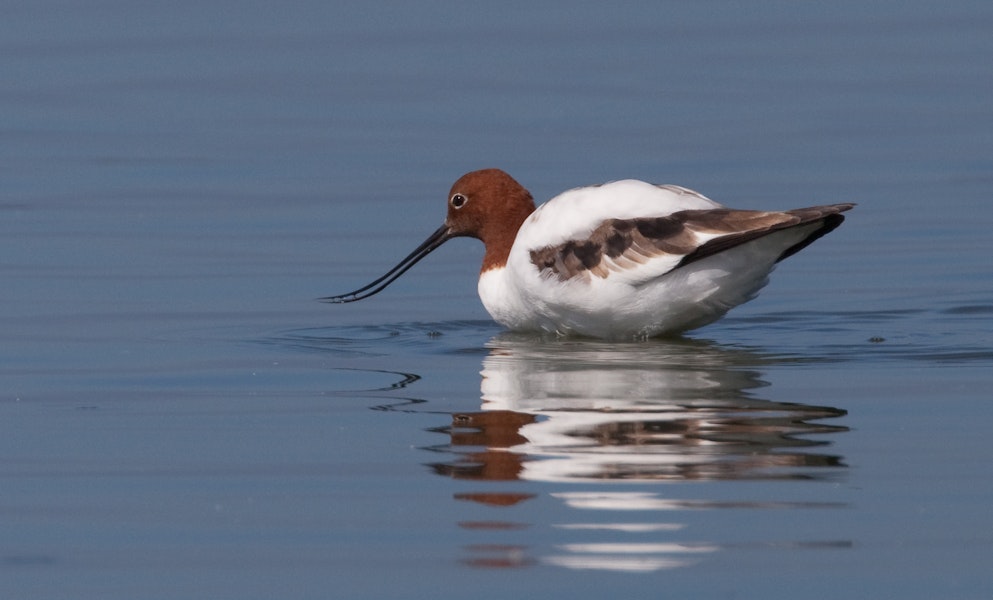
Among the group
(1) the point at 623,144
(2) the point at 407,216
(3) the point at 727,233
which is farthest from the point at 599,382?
(1) the point at 623,144

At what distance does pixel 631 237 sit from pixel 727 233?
0.56m

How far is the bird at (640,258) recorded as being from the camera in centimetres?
1034

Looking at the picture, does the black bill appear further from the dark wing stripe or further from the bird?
the dark wing stripe

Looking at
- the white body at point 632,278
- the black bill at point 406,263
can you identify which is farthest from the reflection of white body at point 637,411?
the black bill at point 406,263

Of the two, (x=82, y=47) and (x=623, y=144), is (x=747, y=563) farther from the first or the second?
(x=82, y=47)

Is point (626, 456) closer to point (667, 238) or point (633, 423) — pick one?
point (633, 423)

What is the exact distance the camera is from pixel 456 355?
10.7m

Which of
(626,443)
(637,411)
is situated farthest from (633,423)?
(626,443)

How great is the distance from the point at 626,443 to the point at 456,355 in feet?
9.74

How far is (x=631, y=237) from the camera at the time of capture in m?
10.6

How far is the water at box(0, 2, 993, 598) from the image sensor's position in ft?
21.5

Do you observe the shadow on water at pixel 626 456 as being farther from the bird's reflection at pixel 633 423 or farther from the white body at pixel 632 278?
the white body at pixel 632 278

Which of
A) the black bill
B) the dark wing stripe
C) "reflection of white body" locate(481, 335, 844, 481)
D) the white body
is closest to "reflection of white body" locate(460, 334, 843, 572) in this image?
"reflection of white body" locate(481, 335, 844, 481)

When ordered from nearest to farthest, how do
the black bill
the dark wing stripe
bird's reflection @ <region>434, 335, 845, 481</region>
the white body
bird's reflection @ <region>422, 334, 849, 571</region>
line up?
1. bird's reflection @ <region>422, 334, 849, 571</region>
2. bird's reflection @ <region>434, 335, 845, 481</region>
3. the dark wing stripe
4. the white body
5. the black bill
